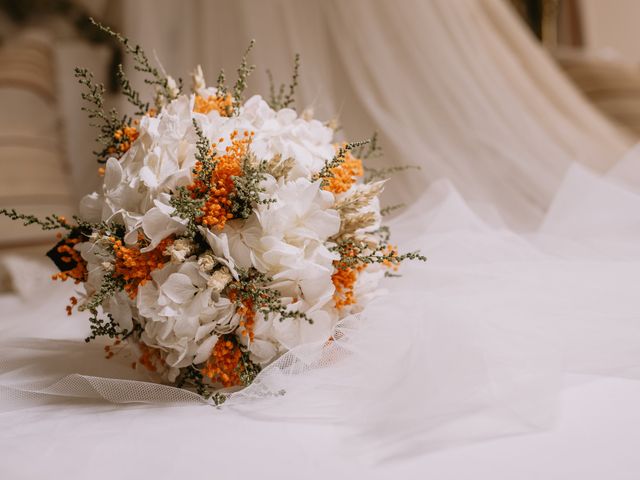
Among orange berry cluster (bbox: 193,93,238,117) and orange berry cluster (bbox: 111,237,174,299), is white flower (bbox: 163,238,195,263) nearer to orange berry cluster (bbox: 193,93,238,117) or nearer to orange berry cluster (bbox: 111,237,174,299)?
orange berry cluster (bbox: 111,237,174,299)

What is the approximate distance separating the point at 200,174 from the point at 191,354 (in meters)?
0.20

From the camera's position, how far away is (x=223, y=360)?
75 cm

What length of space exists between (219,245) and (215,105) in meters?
0.22

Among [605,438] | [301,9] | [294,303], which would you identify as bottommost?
[605,438]

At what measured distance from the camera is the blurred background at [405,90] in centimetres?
147

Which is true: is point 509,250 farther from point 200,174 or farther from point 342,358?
point 200,174

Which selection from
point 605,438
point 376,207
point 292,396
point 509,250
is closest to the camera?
point 605,438

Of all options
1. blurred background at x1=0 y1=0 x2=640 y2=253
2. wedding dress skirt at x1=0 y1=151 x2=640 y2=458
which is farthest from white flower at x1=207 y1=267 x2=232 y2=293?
blurred background at x1=0 y1=0 x2=640 y2=253

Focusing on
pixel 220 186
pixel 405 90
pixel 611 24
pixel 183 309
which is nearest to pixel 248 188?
pixel 220 186

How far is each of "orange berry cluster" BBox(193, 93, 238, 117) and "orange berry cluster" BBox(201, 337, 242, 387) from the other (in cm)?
29

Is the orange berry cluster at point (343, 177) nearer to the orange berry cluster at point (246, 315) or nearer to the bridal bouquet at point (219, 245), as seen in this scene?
the bridal bouquet at point (219, 245)

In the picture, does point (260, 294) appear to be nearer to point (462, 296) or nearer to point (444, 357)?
point (444, 357)

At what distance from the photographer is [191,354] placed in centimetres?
73

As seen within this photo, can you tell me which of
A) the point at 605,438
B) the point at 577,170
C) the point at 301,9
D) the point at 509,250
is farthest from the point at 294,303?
the point at 301,9
